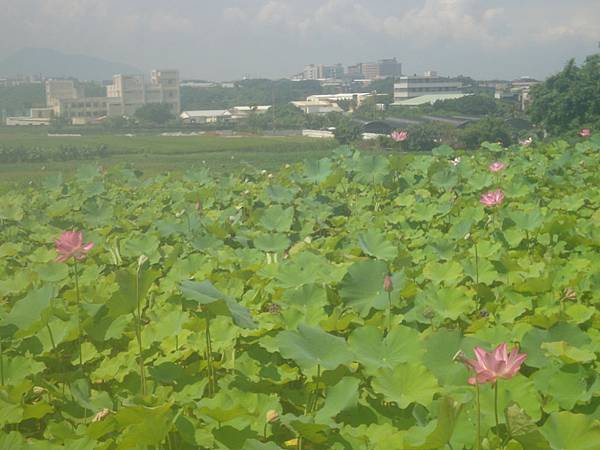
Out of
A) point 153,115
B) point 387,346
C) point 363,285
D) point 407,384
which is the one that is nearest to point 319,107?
point 153,115

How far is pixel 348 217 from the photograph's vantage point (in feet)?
Result: 10.1

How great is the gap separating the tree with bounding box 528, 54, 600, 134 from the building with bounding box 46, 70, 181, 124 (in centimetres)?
1371

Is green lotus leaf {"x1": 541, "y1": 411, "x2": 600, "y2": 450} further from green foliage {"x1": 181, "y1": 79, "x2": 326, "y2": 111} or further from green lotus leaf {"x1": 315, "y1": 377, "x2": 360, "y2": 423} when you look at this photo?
green foliage {"x1": 181, "y1": 79, "x2": 326, "y2": 111}

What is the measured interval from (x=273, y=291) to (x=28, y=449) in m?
0.83

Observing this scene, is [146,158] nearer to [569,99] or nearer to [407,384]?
[569,99]

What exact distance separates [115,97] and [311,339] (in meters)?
31.6

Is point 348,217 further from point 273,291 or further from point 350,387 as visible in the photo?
point 350,387

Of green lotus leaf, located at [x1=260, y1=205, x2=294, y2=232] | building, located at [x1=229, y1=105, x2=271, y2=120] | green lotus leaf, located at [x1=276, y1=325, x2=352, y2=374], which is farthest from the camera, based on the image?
building, located at [x1=229, y1=105, x2=271, y2=120]

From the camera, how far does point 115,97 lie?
31.4 meters

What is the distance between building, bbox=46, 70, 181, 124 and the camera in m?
25.5

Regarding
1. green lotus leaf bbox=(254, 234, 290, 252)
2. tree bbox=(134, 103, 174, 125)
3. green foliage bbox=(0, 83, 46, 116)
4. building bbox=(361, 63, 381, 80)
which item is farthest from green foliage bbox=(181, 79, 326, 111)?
building bbox=(361, 63, 381, 80)

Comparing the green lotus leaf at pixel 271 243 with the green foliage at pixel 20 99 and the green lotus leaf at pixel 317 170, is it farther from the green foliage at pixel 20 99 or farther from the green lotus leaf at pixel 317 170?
the green foliage at pixel 20 99

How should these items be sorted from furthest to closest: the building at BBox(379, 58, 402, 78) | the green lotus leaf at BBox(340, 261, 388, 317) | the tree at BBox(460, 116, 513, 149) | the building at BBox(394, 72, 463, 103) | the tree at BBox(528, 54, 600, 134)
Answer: the building at BBox(379, 58, 402, 78) → the building at BBox(394, 72, 463, 103) → the tree at BBox(528, 54, 600, 134) → the tree at BBox(460, 116, 513, 149) → the green lotus leaf at BBox(340, 261, 388, 317)

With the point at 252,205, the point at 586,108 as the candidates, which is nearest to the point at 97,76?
the point at 586,108
